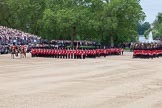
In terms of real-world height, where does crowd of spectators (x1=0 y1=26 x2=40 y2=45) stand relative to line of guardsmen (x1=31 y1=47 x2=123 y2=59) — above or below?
above

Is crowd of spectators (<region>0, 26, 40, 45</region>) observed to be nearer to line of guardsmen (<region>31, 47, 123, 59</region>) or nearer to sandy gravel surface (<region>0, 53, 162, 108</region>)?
line of guardsmen (<region>31, 47, 123, 59</region>)

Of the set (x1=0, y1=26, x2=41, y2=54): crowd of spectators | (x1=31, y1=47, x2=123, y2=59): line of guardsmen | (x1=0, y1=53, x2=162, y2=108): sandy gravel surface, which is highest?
(x1=0, y1=26, x2=41, y2=54): crowd of spectators

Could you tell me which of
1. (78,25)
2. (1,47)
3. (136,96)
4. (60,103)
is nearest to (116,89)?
(136,96)

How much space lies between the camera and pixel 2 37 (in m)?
63.3

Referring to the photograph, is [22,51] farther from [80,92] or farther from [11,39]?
[80,92]

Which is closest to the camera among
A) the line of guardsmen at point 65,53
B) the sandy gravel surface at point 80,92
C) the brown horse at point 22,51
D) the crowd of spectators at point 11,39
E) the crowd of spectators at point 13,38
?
the sandy gravel surface at point 80,92

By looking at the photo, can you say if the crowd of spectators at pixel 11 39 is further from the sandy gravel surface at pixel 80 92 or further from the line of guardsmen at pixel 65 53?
the sandy gravel surface at pixel 80 92

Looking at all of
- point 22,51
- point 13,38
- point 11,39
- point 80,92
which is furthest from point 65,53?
point 80,92

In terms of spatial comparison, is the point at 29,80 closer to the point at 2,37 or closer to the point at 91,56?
→ the point at 91,56

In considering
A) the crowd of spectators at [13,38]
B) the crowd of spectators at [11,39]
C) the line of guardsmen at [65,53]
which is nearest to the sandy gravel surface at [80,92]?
the line of guardsmen at [65,53]

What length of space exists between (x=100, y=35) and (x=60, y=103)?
71109mm

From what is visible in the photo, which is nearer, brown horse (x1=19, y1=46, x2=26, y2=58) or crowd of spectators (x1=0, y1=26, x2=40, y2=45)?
brown horse (x1=19, y1=46, x2=26, y2=58)

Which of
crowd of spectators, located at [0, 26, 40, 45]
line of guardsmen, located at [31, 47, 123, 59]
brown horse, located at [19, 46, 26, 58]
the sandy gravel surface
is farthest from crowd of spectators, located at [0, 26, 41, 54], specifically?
the sandy gravel surface

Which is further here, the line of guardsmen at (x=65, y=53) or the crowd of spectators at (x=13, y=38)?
the crowd of spectators at (x=13, y=38)
